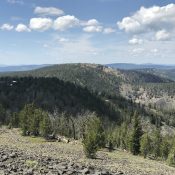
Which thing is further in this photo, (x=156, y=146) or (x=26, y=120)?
(x=156, y=146)

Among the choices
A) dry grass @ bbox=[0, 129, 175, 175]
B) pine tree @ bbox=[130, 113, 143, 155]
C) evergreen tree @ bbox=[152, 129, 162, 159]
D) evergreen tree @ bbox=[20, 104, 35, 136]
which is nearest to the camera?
dry grass @ bbox=[0, 129, 175, 175]

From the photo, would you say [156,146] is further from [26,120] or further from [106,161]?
[106,161]

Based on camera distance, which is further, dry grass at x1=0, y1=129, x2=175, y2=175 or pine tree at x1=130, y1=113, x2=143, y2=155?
pine tree at x1=130, y1=113, x2=143, y2=155

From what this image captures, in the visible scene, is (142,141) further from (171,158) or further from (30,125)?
(30,125)

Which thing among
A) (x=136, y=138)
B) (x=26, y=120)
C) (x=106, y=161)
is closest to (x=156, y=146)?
(x=136, y=138)

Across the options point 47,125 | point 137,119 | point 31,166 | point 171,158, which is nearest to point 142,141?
point 137,119

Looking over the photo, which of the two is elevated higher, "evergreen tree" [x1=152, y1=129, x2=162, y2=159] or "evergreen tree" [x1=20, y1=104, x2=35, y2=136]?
"evergreen tree" [x1=20, y1=104, x2=35, y2=136]

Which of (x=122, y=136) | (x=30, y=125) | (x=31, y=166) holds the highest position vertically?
(x=31, y=166)

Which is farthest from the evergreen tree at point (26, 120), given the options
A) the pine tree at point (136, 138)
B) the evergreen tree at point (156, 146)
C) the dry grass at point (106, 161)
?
the evergreen tree at point (156, 146)

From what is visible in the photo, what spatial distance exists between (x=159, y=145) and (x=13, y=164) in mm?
108031

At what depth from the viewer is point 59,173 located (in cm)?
2417

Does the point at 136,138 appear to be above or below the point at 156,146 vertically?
above

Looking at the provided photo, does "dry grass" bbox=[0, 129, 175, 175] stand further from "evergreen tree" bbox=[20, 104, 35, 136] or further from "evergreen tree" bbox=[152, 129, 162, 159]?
"evergreen tree" bbox=[152, 129, 162, 159]

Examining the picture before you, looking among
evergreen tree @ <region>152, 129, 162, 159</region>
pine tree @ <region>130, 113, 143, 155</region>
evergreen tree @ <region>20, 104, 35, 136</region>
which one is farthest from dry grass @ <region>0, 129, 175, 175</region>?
evergreen tree @ <region>152, 129, 162, 159</region>
